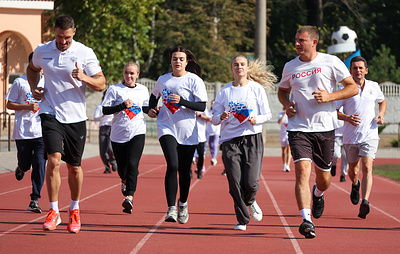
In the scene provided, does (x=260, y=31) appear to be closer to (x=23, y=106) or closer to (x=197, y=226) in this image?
(x=23, y=106)

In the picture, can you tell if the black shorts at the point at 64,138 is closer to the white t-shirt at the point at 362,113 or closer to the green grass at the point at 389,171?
the white t-shirt at the point at 362,113

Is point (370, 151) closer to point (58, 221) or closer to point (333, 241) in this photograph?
point (333, 241)

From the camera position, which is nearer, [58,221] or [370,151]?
[58,221]

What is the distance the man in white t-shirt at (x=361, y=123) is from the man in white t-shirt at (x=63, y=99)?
382 centimetres

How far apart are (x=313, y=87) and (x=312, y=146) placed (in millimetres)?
655

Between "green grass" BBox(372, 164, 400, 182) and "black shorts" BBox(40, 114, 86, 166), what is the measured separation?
1029cm

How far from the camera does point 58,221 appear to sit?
7906mm

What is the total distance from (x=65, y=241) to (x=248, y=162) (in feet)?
7.72

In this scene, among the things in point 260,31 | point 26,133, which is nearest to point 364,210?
point 26,133

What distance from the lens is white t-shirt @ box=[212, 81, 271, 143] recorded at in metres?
8.42

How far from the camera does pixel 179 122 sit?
27.8 feet

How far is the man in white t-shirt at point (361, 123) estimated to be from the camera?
9.82m

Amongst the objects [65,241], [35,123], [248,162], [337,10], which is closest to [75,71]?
[65,241]

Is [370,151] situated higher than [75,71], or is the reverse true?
[75,71]
